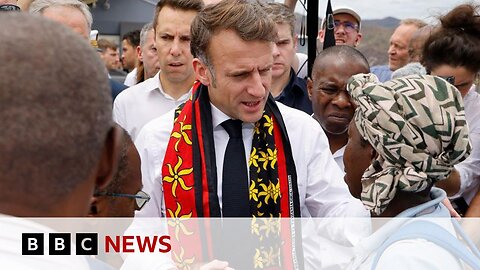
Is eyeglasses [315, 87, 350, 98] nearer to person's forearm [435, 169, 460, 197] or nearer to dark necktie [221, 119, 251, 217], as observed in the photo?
person's forearm [435, 169, 460, 197]

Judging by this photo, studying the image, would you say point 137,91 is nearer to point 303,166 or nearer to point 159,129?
point 159,129

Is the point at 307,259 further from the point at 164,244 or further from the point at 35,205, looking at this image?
the point at 35,205

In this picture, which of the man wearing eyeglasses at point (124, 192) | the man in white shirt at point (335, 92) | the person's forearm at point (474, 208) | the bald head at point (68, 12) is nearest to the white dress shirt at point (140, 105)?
the bald head at point (68, 12)

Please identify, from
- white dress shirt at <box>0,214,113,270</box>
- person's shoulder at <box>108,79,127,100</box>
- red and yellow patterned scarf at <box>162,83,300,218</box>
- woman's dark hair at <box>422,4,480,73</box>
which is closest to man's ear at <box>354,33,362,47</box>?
woman's dark hair at <box>422,4,480,73</box>

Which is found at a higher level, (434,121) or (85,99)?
(85,99)

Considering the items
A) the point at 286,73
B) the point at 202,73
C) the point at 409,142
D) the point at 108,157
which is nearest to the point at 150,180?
the point at 202,73

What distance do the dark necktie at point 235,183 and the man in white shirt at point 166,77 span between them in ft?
4.34

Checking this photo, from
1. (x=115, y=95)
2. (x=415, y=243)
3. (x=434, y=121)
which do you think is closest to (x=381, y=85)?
(x=434, y=121)

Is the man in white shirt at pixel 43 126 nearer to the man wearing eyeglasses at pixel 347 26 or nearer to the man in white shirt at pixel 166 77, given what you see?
the man in white shirt at pixel 166 77

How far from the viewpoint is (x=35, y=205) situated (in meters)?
1.05

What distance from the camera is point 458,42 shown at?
3.56 meters

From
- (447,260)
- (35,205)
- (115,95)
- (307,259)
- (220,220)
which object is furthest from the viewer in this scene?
(115,95)

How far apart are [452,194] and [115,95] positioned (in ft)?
6.18

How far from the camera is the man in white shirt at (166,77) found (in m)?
3.68
